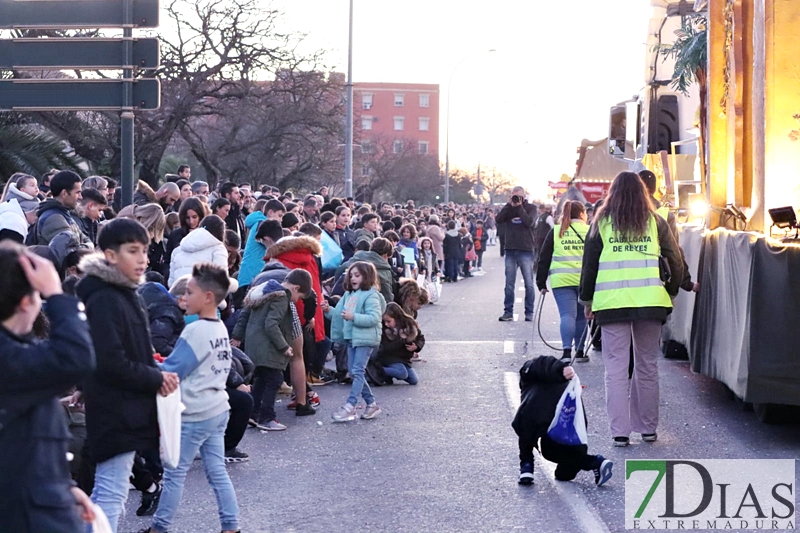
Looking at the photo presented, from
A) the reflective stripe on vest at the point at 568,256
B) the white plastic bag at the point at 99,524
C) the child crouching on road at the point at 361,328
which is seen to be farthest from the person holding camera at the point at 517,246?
the white plastic bag at the point at 99,524

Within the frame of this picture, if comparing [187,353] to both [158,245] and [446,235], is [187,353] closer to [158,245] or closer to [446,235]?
[158,245]

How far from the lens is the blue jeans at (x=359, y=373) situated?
10102mm

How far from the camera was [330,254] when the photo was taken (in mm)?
14438

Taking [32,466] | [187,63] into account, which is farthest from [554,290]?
[187,63]

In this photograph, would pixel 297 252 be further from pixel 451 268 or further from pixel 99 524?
pixel 451 268

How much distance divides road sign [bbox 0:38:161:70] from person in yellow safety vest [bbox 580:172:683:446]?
4.16 metres

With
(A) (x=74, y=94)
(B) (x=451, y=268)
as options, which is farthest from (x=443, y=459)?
(B) (x=451, y=268)

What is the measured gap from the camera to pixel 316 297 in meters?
11.2

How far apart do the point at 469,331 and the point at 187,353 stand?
37.8ft

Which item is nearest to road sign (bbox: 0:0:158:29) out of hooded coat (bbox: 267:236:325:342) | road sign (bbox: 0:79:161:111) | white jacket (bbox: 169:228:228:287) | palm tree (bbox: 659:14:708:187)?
road sign (bbox: 0:79:161:111)

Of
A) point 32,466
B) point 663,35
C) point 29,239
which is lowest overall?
point 32,466

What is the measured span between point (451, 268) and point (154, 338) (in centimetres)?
2424

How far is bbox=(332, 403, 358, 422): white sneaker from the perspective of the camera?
1009 centimetres

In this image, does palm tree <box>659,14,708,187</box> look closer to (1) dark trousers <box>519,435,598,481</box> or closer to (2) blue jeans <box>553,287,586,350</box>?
(2) blue jeans <box>553,287,586,350</box>
